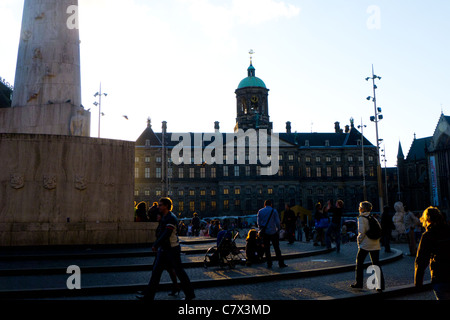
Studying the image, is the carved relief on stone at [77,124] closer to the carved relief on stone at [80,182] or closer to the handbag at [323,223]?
the carved relief on stone at [80,182]

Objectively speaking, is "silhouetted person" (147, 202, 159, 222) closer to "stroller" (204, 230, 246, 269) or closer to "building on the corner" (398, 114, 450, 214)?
"stroller" (204, 230, 246, 269)

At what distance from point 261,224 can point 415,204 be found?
67302 mm

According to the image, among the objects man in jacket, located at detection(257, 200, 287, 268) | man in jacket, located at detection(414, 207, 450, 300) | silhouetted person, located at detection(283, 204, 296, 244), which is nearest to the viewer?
man in jacket, located at detection(414, 207, 450, 300)

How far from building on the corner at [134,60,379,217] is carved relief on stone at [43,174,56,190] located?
51136 millimetres

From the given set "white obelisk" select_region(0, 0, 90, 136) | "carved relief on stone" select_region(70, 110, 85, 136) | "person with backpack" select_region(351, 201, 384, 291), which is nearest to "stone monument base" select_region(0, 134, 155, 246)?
"carved relief on stone" select_region(70, 110, 85, 136)

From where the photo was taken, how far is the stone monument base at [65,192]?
1131cm

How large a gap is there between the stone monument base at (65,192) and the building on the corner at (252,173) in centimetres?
5040

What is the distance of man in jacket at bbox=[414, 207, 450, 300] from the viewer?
4.39 meters

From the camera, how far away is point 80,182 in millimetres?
12008

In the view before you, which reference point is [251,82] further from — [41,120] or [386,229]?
[41,120]

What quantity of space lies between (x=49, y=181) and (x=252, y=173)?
5629 centimetres

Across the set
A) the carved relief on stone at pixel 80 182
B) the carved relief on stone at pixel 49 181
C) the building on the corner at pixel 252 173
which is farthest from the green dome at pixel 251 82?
the carved relief on stone at pixel 49 181

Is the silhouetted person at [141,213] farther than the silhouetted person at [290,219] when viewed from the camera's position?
No

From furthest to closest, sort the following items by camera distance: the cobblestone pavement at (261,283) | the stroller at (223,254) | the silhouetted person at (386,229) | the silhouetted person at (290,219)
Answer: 1. the silhouetted person at (290,219)
2. the silhouetted person at (386,229)
3. the stroller at (223,254)
4. the cobblestone pavement at (261,283)
